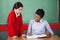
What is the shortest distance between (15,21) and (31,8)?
1.34 m

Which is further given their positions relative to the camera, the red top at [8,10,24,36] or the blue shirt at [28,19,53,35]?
the blue shirt at [28,19,53,35]

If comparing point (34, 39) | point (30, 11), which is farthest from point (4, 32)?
point (34, 39)

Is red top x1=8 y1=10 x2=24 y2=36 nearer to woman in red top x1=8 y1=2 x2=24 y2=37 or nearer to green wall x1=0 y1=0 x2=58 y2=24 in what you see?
woman in red top x1=8 y1=2 x2=24 y2=37

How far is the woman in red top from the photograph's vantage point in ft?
11.2

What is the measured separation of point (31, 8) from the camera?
4.76 metres

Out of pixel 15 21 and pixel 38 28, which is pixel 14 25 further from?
pixel 38 28

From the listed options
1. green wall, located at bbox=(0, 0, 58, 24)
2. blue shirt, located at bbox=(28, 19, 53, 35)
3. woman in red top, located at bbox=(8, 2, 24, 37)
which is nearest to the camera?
woman in red top, located at bbox=(8, 2, 24, 37)

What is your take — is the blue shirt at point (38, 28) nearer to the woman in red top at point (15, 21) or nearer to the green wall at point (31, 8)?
the woman in red top at point (15, 21)

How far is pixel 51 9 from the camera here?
4.88 metres

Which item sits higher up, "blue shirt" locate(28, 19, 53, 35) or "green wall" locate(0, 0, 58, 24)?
"green wall" locate(0, 0, 58, 24)

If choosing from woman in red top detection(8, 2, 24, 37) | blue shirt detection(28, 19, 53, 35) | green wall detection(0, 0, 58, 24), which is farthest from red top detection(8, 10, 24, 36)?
green wall detection(0, 0, 58, 24)

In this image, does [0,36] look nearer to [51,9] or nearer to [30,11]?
[30,11]

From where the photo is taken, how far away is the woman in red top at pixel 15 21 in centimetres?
340

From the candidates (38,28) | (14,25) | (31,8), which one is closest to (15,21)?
(14,25)
